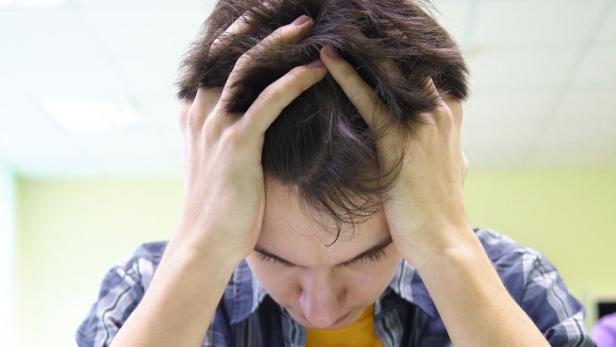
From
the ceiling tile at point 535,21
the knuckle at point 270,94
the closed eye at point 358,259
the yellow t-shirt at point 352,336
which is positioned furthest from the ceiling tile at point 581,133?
the knuckle at point 270,94

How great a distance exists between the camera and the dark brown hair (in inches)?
27.4

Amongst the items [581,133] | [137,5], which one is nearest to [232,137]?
[137,5]

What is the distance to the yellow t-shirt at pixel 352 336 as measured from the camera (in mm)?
920

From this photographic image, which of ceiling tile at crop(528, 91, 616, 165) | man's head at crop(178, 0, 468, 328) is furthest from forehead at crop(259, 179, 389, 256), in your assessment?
ceiling tile at crop(528, 91, 616, 165)

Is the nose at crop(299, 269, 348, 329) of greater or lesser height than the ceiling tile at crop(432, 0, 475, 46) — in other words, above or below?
above

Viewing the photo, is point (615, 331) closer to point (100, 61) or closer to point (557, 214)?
point (100, 61)

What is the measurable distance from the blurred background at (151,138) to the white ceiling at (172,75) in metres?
0.01

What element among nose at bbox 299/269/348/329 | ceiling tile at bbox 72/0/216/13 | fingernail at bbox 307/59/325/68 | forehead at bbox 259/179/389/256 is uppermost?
fingernail at bbox 307/59/325/68

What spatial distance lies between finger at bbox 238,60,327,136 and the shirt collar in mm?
273

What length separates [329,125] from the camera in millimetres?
688

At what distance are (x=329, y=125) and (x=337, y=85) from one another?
0.05m

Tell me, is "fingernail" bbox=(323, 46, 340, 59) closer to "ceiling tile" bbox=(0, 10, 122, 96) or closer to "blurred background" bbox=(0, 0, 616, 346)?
"blurred background" bbox=(0, 0, 616, 346)

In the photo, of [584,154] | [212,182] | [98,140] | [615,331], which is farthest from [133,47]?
[584,154]

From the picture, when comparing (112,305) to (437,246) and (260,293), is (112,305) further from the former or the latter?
(437,246)
